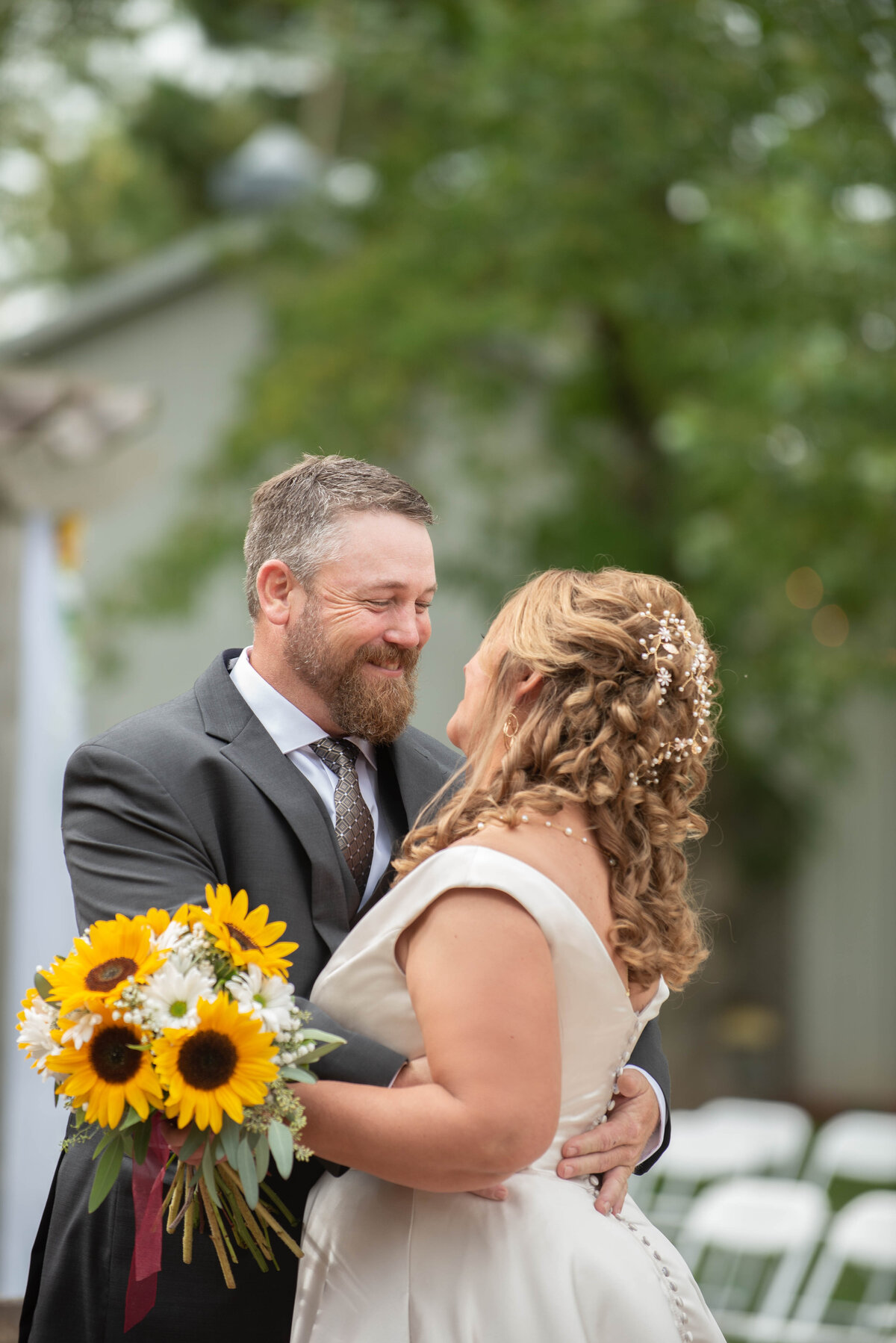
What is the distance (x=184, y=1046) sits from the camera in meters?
1.99

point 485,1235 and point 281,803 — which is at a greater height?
point 281,803

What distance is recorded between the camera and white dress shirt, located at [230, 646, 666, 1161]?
2682 millimetres

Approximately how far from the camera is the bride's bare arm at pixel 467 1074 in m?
2.03

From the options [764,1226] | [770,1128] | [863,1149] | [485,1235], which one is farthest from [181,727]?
[770,1128]

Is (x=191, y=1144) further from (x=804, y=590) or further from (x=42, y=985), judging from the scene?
(x=804, y=590)

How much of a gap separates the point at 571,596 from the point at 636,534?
8.56 meters

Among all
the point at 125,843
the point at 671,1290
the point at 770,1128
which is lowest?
the point at 770,1128

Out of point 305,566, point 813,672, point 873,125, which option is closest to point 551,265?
point 873,125

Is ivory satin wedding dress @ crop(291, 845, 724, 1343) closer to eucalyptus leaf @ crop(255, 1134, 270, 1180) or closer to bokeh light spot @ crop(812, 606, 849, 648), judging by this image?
eucalyptus leaf @ crop(255, 1134, 270, 1180)

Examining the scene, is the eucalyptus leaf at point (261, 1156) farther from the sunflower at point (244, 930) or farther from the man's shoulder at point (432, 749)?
the man's shoulder at point (432, 749)

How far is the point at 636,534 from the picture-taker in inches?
426

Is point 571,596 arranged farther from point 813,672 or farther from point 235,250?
point 235,250

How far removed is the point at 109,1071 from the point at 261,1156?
0.80ft

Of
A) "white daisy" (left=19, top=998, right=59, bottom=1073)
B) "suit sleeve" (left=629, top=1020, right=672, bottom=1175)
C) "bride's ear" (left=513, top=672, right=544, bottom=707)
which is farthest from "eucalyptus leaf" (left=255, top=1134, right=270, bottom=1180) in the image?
"suit sleeve" (left=629, top=1020, right=672, bottom=1175)
